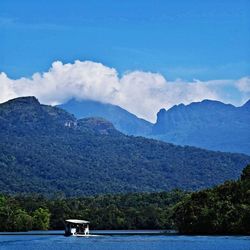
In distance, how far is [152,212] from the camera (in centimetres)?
16138

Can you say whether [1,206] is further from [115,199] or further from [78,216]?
[115,199]

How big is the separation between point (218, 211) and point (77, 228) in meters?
32.2

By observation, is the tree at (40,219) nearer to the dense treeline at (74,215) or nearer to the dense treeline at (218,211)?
the dense treeline at (74,215)

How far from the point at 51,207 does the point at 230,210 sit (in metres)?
67.4

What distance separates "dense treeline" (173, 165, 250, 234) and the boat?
1812 centimetres

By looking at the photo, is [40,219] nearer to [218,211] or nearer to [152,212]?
[152,212]

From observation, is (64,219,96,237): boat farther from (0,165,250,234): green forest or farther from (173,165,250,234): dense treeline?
(173,165,250,234): dense treeline

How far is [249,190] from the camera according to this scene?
343 feet

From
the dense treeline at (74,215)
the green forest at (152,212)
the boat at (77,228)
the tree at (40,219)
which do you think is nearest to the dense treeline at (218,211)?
the green forest at (152,212)

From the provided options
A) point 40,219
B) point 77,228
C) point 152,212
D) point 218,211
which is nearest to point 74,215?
point 40,219

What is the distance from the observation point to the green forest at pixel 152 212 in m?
104

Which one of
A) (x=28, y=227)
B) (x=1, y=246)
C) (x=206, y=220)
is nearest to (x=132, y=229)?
(x=28, y=227)

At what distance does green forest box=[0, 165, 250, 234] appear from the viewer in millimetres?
104188

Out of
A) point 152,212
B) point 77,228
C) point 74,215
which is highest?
point 152,212
